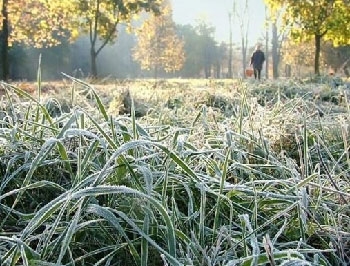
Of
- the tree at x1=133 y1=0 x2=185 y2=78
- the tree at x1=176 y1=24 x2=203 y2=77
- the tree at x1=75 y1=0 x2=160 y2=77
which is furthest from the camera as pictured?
the tree at x1=176 y1=24 x2=203 y2=77

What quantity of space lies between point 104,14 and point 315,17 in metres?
10.2

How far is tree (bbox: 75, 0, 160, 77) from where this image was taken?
74.4 ft

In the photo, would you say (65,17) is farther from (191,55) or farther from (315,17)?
(191,55)

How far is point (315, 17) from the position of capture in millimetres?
18969

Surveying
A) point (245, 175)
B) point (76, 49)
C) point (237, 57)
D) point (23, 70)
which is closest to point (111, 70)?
point (76, 49)

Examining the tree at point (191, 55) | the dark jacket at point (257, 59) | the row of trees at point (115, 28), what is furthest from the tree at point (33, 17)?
the tree at point (191, 55)

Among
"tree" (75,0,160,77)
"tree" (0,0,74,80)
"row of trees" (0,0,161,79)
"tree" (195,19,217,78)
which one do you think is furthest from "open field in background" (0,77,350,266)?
"tree" (195,19,217,78)

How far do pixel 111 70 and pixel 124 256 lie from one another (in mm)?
48827

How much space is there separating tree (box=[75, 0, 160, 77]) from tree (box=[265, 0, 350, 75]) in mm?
6887

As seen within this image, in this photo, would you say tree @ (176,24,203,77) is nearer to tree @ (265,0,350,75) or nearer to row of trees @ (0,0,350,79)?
row of trees @ (0,0,350,79)

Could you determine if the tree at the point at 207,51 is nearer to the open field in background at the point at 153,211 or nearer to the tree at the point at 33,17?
the tree at the point at 33,17

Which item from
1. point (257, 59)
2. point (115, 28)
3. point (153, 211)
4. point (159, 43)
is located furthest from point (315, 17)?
point (159, 43)

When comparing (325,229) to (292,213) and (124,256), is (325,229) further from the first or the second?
(124,256)

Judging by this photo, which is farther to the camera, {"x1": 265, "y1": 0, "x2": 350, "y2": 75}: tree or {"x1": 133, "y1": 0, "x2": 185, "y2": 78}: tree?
{"x1": 133, "y1": 0, "x2": 185, "y2": 78}: tree
